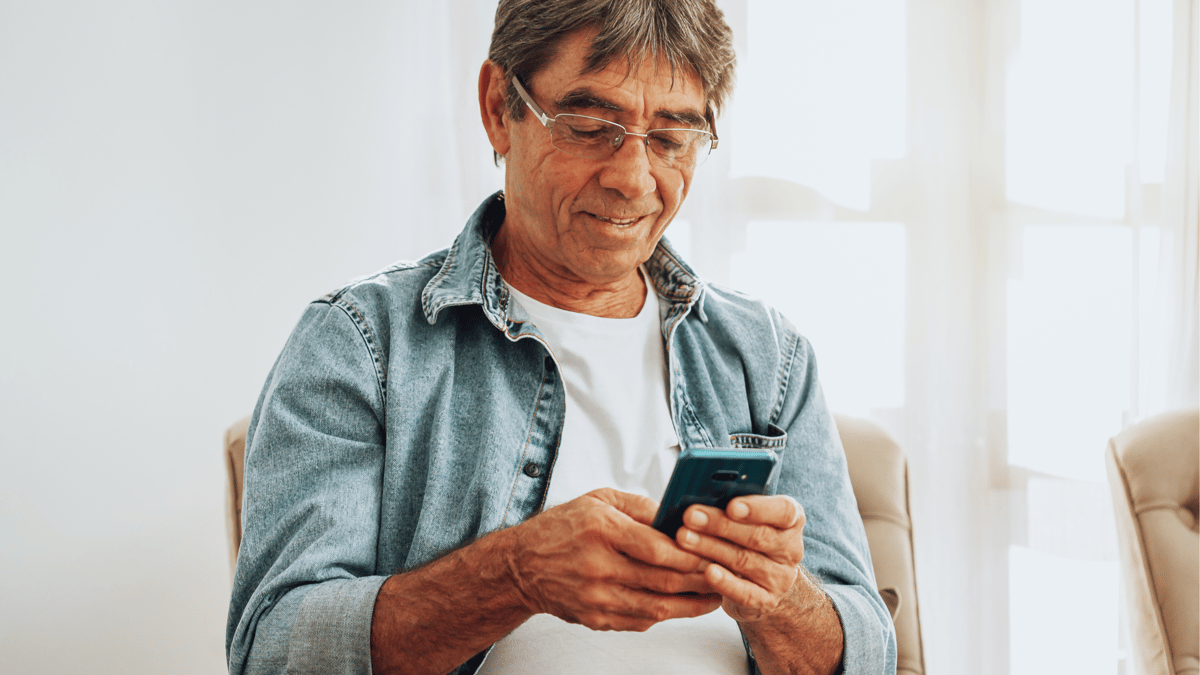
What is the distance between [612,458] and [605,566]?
0.32 metres

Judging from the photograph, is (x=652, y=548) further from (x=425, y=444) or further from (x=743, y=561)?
(x=425, y=444)

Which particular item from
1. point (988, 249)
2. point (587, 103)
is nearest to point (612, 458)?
point (587, 103)

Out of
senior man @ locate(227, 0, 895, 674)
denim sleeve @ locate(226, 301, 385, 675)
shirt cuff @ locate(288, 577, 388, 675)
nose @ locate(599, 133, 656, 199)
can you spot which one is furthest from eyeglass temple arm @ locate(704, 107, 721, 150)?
shirt cuff @ locate(288, 577, 388, 675)

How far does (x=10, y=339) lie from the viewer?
1.53 m

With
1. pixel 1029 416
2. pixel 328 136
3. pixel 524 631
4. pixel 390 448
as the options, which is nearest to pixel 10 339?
pixel 328 136

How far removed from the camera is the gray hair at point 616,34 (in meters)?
1.01

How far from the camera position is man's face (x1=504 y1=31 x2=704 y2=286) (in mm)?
1021

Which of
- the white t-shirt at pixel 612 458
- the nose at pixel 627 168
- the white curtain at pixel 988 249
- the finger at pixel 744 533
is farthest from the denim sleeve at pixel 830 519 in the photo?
the white curtain at pixel 988 249

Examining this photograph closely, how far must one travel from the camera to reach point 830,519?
1.11 metres

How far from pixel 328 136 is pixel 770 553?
140cm

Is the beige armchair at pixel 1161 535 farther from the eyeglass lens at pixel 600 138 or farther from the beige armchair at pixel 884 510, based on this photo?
the eyeglass lens at pixel 600 138

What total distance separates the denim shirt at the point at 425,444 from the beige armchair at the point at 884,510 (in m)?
0.30

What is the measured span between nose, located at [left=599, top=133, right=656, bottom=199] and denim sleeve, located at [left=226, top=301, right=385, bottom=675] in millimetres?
347

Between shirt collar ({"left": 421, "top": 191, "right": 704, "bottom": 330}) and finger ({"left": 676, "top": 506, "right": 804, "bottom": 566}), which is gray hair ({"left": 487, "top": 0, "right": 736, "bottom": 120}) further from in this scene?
finger ({"left": 676, "top": 506, "right": 804, "bottom": 566})
